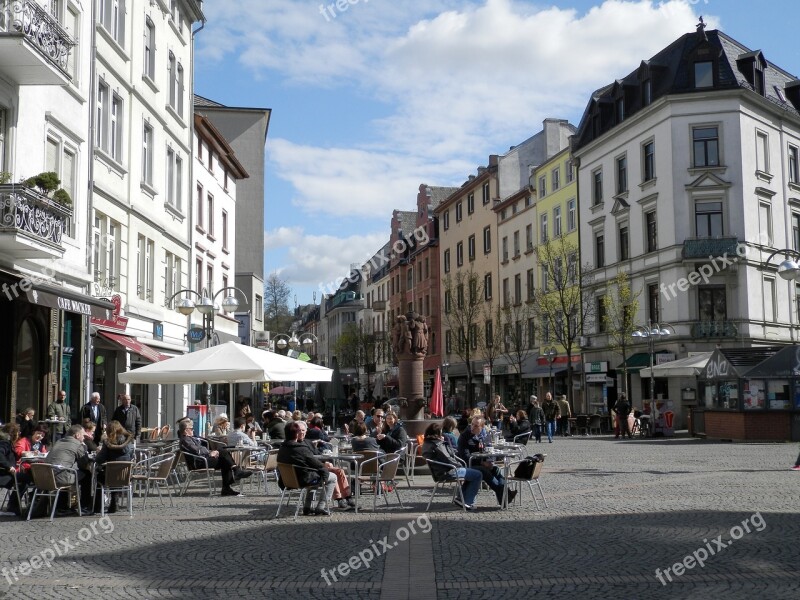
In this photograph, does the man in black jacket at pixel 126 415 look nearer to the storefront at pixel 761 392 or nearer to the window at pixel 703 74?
the storefront at pixel 761 392

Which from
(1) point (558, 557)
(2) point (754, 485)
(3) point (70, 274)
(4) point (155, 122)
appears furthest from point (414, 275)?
(1) point (558, 557)

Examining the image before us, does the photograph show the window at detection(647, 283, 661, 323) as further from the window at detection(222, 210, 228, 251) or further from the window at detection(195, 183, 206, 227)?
the window at detection(195, 183, 206, 227)

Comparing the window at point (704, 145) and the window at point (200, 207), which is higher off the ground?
the window at point (704, 145)

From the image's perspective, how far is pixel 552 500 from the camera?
14.4 metres

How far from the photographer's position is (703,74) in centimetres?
4325

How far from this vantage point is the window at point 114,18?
25.2m

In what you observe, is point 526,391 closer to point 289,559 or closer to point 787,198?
point 787,198

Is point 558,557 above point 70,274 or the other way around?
the other way around

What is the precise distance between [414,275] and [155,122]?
2127 inches

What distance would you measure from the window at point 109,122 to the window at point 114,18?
168 centimetres

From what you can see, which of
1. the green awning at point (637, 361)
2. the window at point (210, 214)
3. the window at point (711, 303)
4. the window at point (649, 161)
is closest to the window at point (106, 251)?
the window at point (210, 214)

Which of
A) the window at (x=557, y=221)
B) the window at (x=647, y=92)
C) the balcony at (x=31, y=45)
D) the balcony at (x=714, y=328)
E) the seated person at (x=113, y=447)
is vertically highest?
the window at (x=647, y=92)

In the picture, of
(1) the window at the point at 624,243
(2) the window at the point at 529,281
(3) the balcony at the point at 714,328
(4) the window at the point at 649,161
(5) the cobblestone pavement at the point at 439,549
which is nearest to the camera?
(5) the cobblestone pavement at the point at 439,549

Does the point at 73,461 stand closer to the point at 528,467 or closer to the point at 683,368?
the point at 528,467
